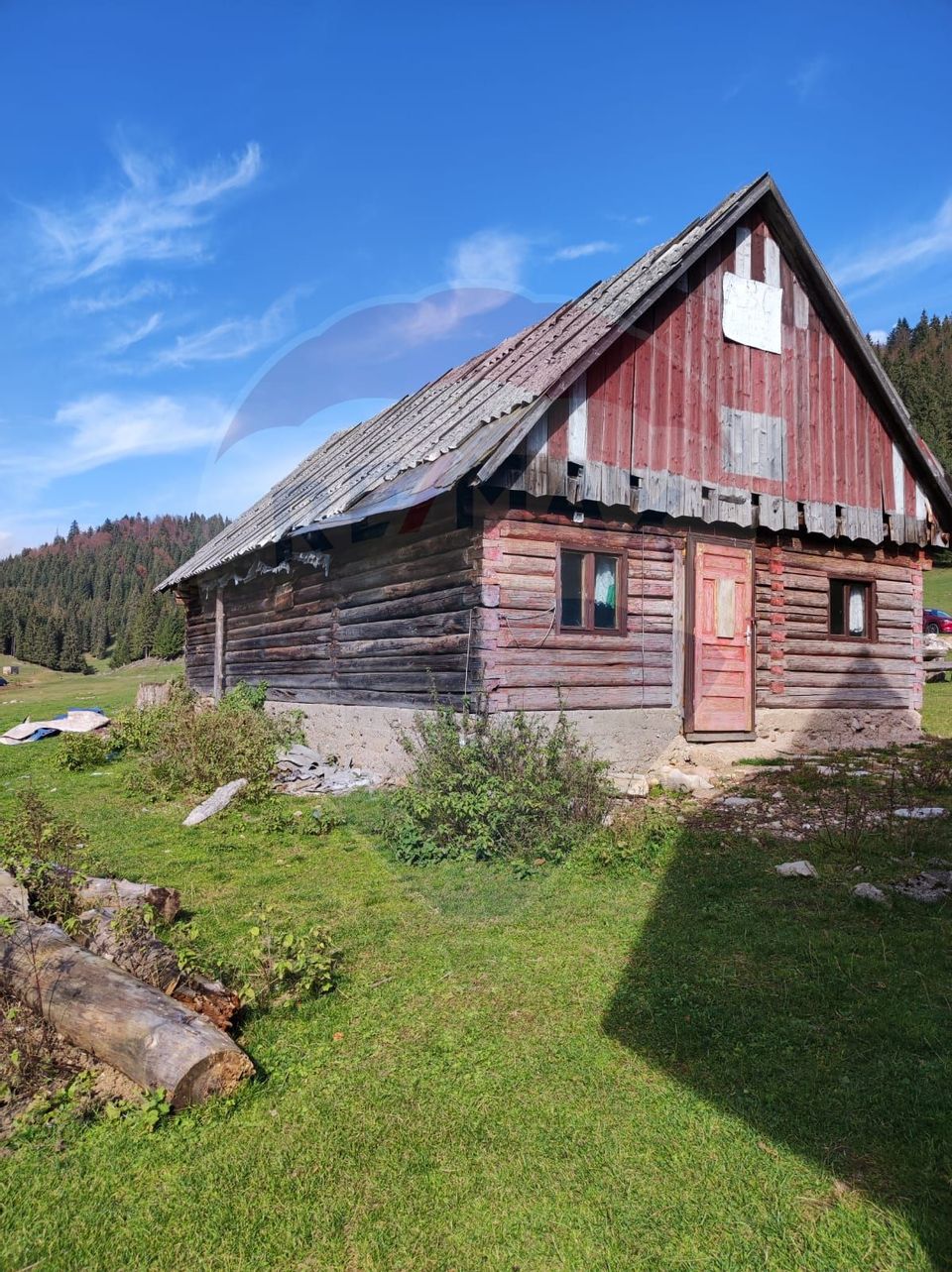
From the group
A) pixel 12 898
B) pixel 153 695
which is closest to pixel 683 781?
pixel 12 898

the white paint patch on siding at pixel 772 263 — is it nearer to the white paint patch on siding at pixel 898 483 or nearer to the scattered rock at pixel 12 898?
the white paint patch on siding at pixel 898 483

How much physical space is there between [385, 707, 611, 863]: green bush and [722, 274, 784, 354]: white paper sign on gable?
22.7 ft

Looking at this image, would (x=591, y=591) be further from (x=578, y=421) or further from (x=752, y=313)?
(x=752, y=313)

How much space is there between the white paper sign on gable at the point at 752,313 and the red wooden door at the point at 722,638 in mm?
3061

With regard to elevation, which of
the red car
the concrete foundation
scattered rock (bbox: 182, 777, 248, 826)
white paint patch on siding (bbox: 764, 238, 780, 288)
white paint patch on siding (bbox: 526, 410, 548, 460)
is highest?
white paint patch on siding (bbox: 764, 238, 780, 288)

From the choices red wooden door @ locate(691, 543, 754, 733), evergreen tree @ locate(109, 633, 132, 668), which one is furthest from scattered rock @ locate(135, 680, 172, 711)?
evergreen tree @ locate(109, 633, 132, 668)

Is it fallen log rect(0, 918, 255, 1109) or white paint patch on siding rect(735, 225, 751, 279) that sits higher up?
white paint patch on siding rect(735, 225, 751, 279)

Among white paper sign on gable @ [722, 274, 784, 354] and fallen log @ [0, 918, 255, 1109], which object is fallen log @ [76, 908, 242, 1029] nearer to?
fallen log @ [0, 918, 255, 1109]

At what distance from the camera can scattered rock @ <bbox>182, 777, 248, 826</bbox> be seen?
916 cm

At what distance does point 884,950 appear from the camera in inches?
183

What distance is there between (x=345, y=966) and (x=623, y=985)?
5.39ft

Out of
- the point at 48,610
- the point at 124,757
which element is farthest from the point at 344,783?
the point at 48,610

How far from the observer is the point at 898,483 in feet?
42.5

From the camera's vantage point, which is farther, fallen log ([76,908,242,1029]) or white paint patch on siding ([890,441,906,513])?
white paint patch on siding ([890,441,906,513])
